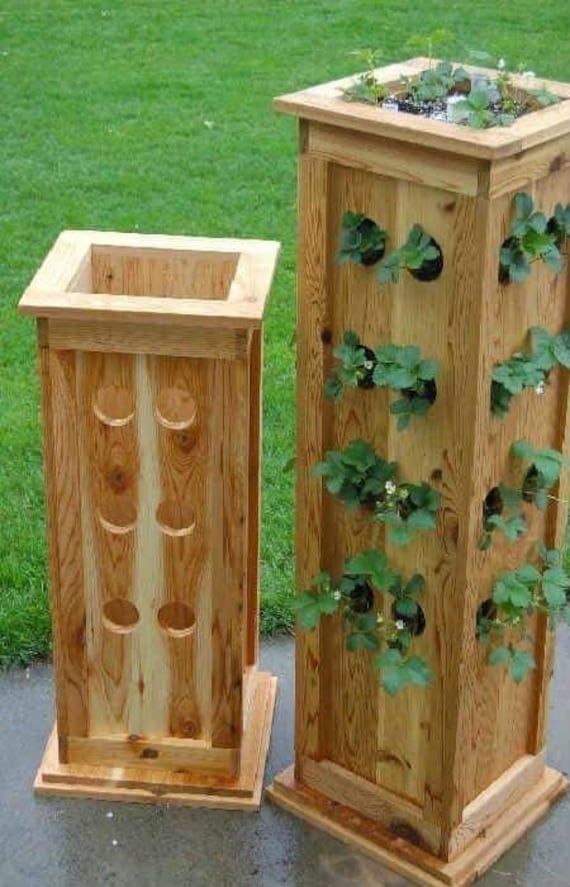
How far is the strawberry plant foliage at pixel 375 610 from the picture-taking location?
10.2 ft

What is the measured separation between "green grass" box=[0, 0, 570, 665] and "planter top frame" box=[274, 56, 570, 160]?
176cm

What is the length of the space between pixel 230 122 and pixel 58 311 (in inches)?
207

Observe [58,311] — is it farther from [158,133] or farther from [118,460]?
[158,133]

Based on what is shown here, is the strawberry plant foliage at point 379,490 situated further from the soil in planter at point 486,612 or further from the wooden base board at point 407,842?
the wooden base board at point 407,842

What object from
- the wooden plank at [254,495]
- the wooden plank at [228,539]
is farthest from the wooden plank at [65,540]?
the wooden plank at [254,495]

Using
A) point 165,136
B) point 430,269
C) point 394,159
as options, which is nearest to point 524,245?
point 430,269

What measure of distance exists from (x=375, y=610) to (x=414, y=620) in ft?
0.38

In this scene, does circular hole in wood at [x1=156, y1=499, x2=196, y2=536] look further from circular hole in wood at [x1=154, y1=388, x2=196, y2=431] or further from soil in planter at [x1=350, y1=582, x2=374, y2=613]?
soil in planter at [x1=350, y1=582, x2=374, y2=613]

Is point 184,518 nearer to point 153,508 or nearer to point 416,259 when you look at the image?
point 153,508

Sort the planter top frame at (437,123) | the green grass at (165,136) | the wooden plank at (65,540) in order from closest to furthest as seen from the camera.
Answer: the planter top frame at (437,123) < the wooden plank at (65,540) < the green grass at (165,136)

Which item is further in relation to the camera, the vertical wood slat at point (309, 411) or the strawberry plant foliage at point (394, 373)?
the vertical wood slat at point (309, 411)

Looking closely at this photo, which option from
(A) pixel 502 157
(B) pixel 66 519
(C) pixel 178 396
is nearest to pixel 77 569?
(B) pixel 66 519

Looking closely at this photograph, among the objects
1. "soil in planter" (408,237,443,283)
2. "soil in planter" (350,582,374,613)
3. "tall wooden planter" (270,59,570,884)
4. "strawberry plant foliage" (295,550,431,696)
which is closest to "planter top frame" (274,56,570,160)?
"tall wooden planter" (270,59,570,884)

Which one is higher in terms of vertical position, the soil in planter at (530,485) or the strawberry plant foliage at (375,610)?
the soil in planter at (530,485)
